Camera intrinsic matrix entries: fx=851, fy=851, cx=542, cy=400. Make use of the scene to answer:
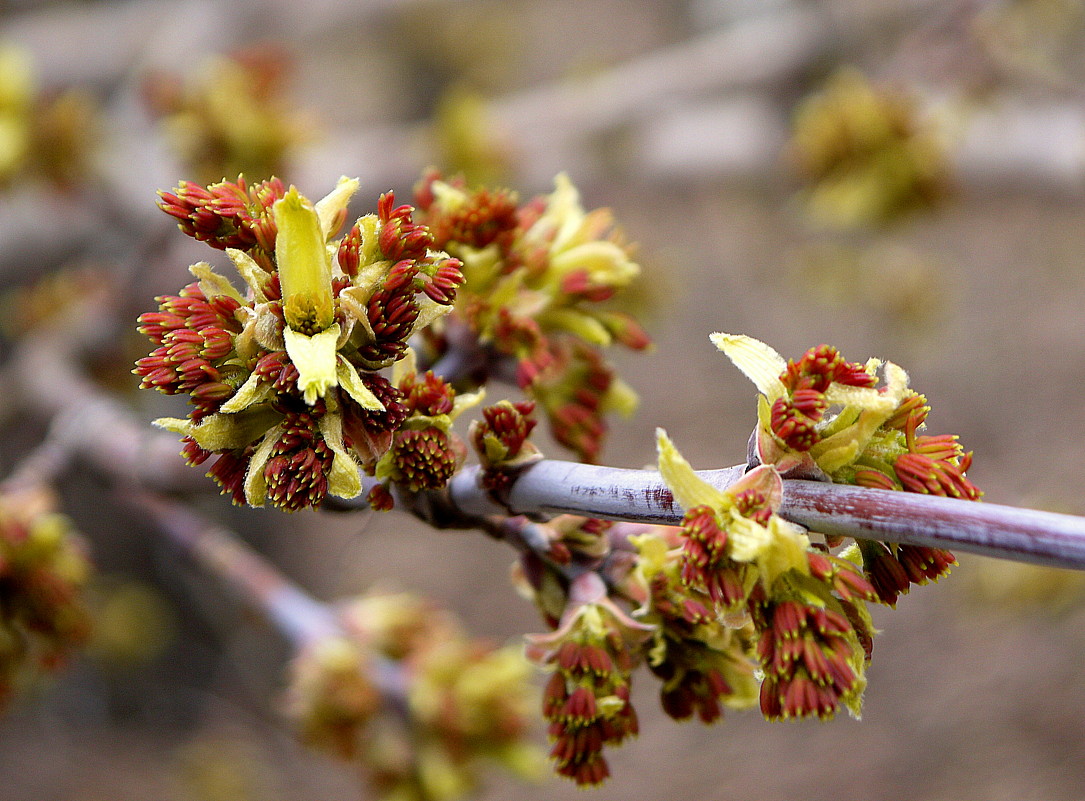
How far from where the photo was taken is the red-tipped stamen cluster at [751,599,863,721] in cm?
64

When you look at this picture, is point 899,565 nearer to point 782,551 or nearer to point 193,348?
point 782,551

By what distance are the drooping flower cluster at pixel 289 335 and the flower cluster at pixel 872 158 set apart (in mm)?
1775

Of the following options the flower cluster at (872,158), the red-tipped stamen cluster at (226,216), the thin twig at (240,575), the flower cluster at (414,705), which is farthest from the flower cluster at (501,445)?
the flower cluster at (872,158)

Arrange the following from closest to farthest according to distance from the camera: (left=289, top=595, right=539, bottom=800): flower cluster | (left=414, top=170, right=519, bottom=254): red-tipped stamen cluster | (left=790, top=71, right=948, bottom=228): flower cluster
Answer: (left=414, top=170, right=519, bottom=254): red-tipped stamen cluster
(left=289, top=595, right=539, bottom=800): flower cluster
(left=790, top=71, right=948, bottom=228): flower cluster

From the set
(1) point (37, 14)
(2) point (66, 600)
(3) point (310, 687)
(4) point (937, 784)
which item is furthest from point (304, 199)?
(1) point (37, 14)

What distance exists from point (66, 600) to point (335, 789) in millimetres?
2237

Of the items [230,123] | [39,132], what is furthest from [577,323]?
[39,132]

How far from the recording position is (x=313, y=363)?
2.04ft

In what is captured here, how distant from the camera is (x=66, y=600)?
121 centimetres

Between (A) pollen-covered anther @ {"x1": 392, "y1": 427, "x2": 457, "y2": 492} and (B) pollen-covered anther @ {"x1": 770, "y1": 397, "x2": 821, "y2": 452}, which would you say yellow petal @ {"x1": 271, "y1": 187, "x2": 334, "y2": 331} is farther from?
(B) pollen-covered anther @ {"x1": 770, "y1": 397, "x2": 821, "y2": 452}

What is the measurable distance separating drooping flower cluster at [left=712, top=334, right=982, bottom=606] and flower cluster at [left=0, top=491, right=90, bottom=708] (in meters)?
1.03

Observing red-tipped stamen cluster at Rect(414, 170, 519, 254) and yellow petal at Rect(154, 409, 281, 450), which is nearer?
yellow petal at Rect(154, 409, 281, 450)

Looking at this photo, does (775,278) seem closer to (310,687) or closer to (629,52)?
(629,52)

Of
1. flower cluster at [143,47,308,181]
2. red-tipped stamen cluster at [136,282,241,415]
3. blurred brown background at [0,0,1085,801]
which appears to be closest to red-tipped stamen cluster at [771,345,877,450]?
red-tipped stamen cluster at [136,282,241,415]
